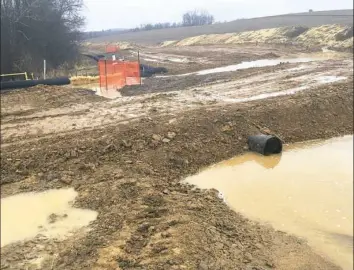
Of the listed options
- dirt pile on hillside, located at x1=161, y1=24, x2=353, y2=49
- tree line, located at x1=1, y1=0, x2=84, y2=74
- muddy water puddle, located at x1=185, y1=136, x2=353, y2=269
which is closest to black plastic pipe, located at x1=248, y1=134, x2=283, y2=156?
muddy water puddle, located at x1=185, y1=136, x2=353, y2=269

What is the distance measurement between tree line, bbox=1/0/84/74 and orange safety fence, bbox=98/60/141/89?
471 cm

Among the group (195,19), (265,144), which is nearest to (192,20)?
(195,19)

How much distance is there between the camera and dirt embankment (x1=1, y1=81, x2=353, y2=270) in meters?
5.65

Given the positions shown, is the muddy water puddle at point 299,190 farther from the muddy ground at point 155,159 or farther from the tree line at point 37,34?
the tree line at point 37,34

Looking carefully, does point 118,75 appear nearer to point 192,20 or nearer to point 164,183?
point 164,183

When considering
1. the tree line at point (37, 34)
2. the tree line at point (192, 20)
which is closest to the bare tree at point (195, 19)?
the tree line at point (192, 20)

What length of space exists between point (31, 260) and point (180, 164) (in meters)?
4.33

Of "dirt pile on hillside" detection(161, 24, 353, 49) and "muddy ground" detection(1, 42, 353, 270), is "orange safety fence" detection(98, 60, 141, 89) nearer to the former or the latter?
"muddy ground" detection(1, 42, 353, 270)

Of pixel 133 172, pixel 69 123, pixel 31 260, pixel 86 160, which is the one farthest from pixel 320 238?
pixel 69 123

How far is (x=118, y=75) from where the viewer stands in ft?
63.2

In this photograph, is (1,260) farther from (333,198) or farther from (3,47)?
(3,47)

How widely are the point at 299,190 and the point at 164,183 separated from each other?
108 inches

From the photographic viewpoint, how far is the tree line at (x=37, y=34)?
843 inches

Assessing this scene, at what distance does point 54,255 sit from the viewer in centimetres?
578
